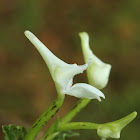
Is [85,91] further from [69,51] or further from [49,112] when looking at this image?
[69,51]

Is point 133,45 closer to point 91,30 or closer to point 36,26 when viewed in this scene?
point 91,30

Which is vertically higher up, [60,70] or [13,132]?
[60,70]

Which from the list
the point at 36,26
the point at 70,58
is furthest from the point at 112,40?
the point at 36,26

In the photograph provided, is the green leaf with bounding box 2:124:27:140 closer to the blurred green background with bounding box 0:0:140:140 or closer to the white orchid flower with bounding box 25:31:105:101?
the white orchid flower with bounding box 25:31:105:101

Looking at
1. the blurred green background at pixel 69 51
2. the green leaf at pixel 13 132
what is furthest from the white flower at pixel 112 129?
the blurred green background at pixel 69 51

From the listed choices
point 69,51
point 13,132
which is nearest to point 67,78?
point 13,132

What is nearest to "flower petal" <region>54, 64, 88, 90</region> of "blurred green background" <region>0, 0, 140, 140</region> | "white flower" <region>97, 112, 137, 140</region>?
"white flower" <region>97, 112, 137, 140</region>

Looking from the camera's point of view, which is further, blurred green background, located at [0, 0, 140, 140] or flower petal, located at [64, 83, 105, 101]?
blurred green background, located at [0, 0, 140, 140]

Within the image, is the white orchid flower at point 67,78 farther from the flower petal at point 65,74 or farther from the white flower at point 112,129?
the white flower at point 112,129
